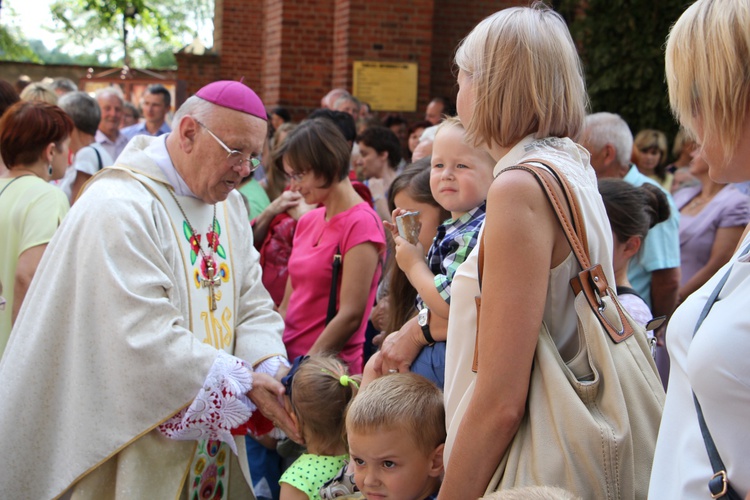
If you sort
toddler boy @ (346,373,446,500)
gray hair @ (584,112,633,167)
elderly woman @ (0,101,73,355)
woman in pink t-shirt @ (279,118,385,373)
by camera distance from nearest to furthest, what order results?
toddler boy @ (346,373,446,500) → elderly woman @ (0,101,73,355) → woman in pink t-shirt @ (279,118,385,373) → gray hair @ (584,112,633,167)

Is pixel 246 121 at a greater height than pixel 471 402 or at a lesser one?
greater

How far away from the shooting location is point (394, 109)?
10.8 metres

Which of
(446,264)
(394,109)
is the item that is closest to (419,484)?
(446,264)

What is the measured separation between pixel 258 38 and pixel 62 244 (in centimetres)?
1163

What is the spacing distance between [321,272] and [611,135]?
1941 millimetres

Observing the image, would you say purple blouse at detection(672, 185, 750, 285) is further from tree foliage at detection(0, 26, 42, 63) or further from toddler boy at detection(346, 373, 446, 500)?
tree foliage at detection(0, 26, 42, 63)

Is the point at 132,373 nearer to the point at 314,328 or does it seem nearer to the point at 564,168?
the point at 314,328

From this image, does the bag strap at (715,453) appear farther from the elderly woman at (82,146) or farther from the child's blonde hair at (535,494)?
the elderly woman at (82,146)

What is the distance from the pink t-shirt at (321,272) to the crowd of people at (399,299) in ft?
0.05

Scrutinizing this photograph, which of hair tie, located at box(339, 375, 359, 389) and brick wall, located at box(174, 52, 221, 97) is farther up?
brick wall, located at box(174, 52, 221, 97)

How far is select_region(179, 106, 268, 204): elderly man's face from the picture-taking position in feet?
11.3

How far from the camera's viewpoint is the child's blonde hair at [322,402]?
3.21m

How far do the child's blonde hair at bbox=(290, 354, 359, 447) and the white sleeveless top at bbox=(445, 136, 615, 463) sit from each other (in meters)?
1.14

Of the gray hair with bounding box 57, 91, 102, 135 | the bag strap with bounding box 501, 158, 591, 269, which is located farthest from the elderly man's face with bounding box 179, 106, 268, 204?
the gray hair with bounding box 57, 91, 102, 135
